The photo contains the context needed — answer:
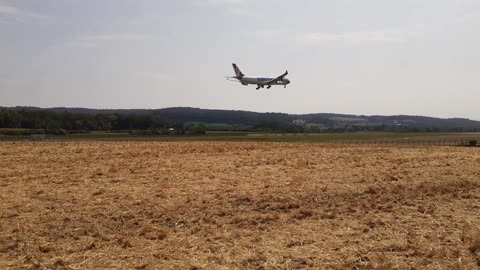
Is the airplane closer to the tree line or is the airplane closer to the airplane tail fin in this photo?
the airplane tail fin

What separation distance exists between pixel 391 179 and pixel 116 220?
11159 mm

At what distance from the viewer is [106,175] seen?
786 inches

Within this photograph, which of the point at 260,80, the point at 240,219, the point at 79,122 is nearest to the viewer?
the point at 240,219

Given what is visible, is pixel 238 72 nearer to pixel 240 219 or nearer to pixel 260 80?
pixel 260 80

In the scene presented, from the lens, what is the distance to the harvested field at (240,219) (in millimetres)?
8195

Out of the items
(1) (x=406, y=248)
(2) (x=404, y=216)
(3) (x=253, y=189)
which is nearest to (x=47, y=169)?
(3) (x=253, y=189)

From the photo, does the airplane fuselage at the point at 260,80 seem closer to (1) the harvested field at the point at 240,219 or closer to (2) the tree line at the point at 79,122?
(2) the tree line at the point at 79,122

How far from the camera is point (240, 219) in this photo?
1133 centimetres

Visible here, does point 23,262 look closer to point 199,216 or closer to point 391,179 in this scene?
point 199,216

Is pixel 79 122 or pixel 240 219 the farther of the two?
pixel 79 122

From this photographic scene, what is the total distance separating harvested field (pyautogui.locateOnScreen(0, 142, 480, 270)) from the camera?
8195 millimetres

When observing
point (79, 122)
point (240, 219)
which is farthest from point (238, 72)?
point (240, 219)

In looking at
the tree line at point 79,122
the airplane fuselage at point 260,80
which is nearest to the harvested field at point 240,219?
the airplane fuselage at point 260,80

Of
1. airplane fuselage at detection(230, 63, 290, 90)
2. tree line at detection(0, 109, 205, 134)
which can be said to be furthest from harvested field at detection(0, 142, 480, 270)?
tree line at detection(0, 109, 205, 134)
